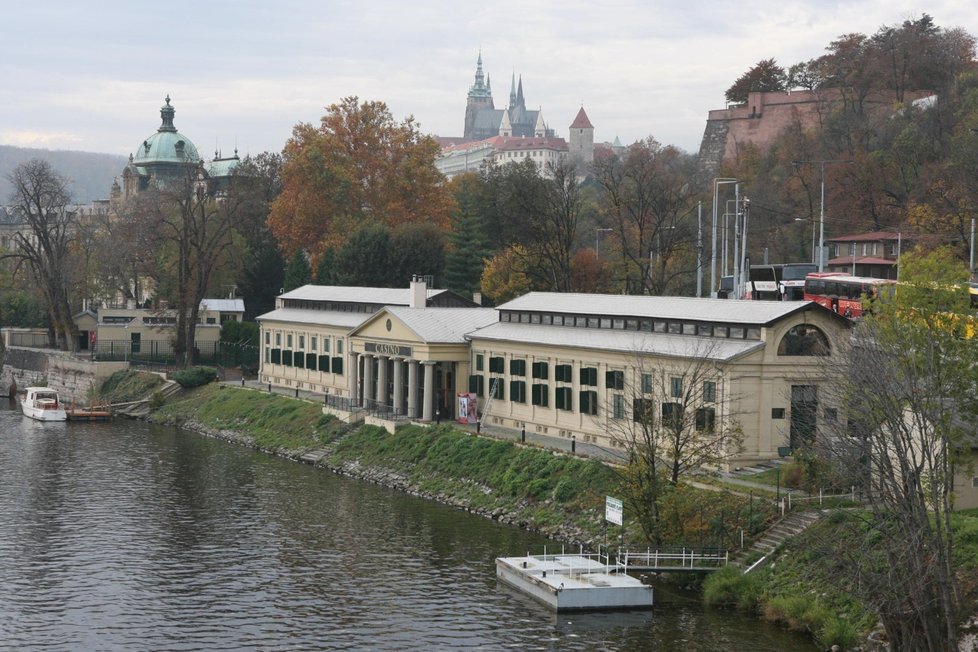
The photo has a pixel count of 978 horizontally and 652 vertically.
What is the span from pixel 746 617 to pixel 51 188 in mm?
94337

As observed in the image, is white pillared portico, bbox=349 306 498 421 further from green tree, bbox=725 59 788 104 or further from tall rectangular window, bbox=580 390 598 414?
green tree, bbox=725 59 788 104

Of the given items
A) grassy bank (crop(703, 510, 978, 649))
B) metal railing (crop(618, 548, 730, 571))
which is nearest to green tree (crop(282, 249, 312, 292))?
metal railing (crop(618, 548, 730, 571))

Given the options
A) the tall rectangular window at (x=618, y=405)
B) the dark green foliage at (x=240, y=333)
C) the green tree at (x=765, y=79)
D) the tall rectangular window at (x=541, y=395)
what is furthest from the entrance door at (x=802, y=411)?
the green tree at (x=765, y=79)

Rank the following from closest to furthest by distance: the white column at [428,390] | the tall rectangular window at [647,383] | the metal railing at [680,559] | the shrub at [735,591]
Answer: the shrub at [735,591] < the metal railing at [680,559] < the tall rectangular window at [647,383] < the white column at [428,390]

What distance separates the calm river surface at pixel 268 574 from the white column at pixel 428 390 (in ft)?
19.5

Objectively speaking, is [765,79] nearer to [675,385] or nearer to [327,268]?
[327,268]

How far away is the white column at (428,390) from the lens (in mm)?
65062

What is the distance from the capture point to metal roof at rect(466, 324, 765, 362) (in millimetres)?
48969

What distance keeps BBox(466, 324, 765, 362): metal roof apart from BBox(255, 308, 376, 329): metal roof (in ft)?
48.2

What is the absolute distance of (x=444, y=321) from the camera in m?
68.2

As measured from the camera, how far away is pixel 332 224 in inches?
4338

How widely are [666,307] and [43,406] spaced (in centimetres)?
4878

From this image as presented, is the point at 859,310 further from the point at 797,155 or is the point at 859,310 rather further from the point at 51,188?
the point at 51,188

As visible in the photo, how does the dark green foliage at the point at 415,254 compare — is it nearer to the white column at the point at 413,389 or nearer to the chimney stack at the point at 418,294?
the chimney stack at the point at 418,294
